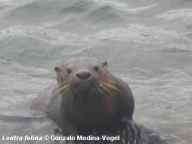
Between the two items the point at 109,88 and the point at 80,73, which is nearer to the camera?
the point at 80,73

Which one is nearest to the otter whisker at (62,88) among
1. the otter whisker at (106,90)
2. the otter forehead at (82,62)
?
the otter forehead at (82,62)

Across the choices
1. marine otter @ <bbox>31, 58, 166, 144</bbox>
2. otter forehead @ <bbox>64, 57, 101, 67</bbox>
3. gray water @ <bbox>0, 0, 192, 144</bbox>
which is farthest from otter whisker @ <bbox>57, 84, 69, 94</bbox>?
gray water @ <bbox>0, 0, 192, 144</bbox>

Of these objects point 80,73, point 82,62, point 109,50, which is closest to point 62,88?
point 82,62

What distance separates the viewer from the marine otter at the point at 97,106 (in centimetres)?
641

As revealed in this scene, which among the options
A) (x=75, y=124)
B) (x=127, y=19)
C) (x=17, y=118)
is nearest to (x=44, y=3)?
(x=127, y=19)

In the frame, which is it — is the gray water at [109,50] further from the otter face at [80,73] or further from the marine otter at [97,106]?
the otter face at [80,73]

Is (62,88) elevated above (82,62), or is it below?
below

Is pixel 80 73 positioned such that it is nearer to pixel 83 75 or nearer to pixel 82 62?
pixel 83 75

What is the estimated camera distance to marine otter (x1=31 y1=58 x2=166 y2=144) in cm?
641

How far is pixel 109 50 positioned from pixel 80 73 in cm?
455

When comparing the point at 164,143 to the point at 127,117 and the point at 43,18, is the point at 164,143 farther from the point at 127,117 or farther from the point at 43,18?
the point at 43,18

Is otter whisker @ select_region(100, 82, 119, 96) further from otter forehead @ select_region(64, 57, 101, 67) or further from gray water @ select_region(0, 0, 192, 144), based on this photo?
gray water @ select_region(0, 0, 192, 144)

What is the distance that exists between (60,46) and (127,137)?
419 centimetres

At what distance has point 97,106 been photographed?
650cm
